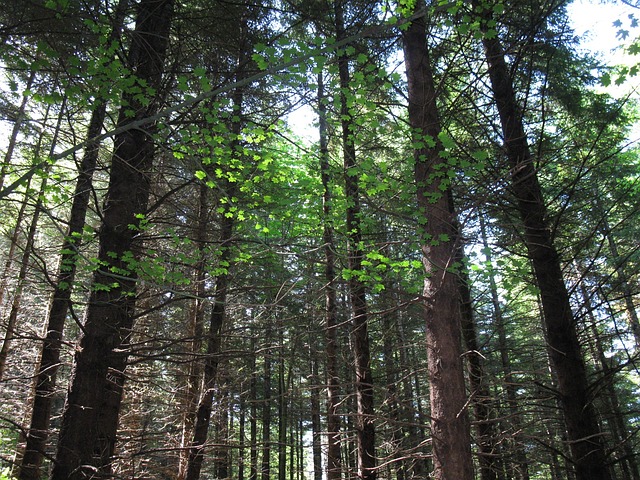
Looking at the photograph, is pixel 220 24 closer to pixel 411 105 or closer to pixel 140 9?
pixel 140 9

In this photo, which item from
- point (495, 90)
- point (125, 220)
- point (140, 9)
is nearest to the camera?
point (125, 220)

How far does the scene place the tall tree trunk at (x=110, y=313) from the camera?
4141 millimetres

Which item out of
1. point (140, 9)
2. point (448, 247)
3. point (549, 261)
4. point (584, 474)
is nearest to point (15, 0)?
point (140, 9)

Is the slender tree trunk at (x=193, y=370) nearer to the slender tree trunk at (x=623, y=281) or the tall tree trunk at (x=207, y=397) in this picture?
the tall tree trunk at (x=207, y=397)

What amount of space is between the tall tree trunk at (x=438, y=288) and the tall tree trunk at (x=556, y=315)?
781 mm

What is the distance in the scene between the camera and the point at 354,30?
256 inches

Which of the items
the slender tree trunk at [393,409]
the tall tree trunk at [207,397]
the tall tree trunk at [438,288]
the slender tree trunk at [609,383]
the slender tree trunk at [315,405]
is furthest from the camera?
the tall tree trunk at [207,397]

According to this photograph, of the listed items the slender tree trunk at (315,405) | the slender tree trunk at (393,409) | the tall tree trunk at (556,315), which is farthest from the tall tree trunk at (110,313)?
the tall tree trunk at (556,315)

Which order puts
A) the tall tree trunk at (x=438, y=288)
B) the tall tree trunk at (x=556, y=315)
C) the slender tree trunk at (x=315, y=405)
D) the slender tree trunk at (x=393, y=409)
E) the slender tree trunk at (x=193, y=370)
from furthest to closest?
the slender tree trunk at (x=193, y=370) < the slender tree trunk at (x=315, y=405) < the tall tree trunk at (x=556, y=315) < the slender tree trunk at (x=393, y=409) < the tall tree trunk at (x=438, y=288)

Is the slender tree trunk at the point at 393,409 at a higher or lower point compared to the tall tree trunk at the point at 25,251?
lower

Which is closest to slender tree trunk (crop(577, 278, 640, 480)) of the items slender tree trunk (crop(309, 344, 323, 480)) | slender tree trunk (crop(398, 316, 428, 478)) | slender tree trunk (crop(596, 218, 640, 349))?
slender tree trunk (crop(596, 218, 640, 349))

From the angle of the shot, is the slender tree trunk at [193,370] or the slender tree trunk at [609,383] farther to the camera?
the slender tree trunk at [193,370]

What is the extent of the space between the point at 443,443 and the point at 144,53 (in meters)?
5.72

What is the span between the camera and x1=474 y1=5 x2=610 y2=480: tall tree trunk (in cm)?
444
